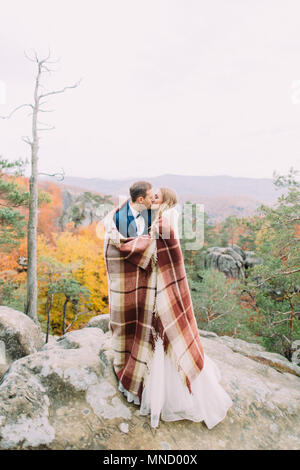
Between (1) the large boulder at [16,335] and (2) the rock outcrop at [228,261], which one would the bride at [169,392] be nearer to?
(1) the large boulder at [16,335]

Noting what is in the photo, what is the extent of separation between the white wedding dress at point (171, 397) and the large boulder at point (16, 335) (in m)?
3.82

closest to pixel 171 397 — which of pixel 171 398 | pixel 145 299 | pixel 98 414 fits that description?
pixel 171 398

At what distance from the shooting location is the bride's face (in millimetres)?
2604

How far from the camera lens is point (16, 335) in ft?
18.2

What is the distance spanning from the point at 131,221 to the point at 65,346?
2.33 m

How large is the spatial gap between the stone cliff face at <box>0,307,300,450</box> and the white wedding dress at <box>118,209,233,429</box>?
85 mm

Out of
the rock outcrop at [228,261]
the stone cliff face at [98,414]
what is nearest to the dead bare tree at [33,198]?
the stone cliff face at [98,414]

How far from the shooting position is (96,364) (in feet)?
9.66

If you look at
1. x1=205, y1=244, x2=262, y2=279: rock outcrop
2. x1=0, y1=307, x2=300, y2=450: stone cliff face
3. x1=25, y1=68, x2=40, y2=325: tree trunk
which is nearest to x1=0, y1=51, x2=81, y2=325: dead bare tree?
x1=25, y1=68, x2=40, y2=325: tree trunk
